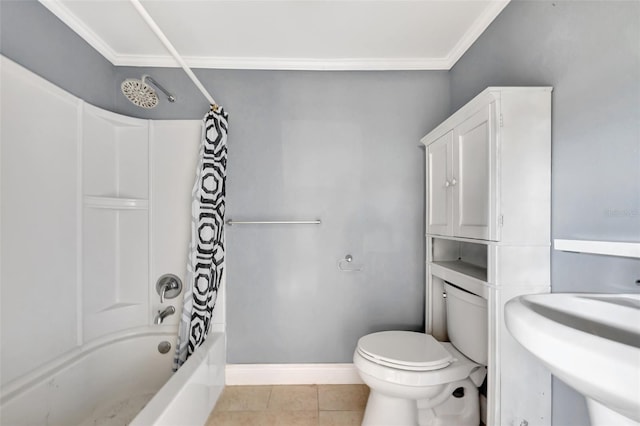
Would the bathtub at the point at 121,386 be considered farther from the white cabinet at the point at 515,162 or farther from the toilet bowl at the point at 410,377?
the white cabinet at the point at 515,162

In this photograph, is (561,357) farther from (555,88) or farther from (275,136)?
(275,136)

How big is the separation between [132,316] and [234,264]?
0.74 m

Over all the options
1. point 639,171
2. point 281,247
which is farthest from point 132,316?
point 639,171

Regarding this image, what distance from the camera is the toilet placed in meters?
1.25

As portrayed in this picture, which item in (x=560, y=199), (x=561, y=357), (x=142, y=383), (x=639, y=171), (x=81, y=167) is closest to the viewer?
(x=561, y=357)

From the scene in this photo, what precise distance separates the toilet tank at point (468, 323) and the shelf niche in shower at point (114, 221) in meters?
1.97

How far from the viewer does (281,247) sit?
187 cm

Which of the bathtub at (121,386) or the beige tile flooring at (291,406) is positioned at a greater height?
the bathtub at (121,386)

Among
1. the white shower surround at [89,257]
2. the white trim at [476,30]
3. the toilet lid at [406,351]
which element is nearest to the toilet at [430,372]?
the toilet lid at [406,351]

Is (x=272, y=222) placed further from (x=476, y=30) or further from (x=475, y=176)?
(x=476, y=30)

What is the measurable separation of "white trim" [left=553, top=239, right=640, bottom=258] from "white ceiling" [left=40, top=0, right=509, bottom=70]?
47.2 inches

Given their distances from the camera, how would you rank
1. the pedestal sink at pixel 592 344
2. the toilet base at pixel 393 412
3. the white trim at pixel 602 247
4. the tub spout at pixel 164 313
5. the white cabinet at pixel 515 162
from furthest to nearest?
1. the tub spout at pixel 164 313
2. the toilet base at pixel 393 412
3. the white cabinet at pixel 515 162
4. the white trim at pixel 602 247
5. the pedestal sink at pixel 592 344

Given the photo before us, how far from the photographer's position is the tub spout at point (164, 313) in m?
1.72

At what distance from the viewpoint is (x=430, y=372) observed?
1.25 m
